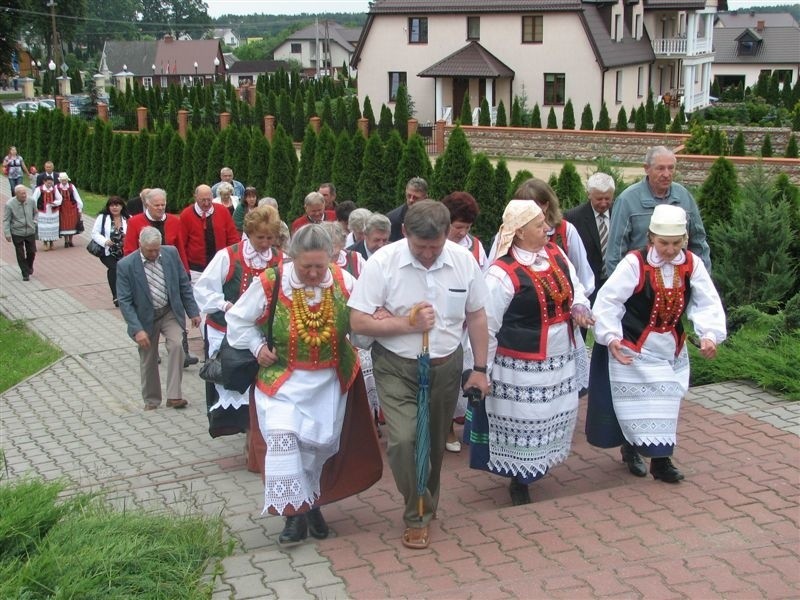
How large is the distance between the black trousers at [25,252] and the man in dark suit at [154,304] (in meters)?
8.21

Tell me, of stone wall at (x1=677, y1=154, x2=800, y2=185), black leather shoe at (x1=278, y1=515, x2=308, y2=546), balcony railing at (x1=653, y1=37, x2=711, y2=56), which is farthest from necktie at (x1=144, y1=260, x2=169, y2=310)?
balcony railing at (x1=653, y1=37, x2=711, y2=56)

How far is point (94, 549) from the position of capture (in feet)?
14.2

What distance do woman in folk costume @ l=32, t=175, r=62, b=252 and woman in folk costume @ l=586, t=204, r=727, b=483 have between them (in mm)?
14872

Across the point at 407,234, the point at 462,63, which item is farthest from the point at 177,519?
the point at 462,63

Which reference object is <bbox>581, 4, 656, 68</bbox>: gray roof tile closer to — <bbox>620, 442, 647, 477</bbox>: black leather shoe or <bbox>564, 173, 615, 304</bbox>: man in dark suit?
<bbox>564, 173, 615, 304</bbox>: man in dark suit

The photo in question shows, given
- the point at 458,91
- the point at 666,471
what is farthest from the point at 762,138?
the point at 666,471

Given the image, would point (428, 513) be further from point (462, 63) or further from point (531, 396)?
point (462, 63)

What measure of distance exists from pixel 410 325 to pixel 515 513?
119 centimetres

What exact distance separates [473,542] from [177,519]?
1.54 m

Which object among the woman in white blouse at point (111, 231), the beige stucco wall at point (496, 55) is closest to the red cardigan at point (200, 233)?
the woman in white blouse at point (111, 231)

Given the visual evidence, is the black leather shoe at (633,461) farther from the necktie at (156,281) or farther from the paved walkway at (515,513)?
the necktie at (156,281)

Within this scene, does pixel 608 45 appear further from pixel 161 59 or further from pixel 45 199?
pixel 161 59

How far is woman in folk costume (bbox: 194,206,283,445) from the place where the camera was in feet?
21.1

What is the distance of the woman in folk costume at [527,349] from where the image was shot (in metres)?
5.34
